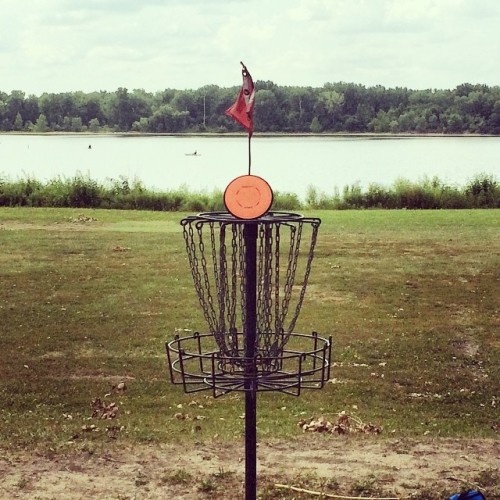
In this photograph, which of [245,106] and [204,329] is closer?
[245,106]

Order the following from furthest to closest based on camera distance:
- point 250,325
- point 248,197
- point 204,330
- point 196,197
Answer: point 196,197 < point 204,330 < point 250,325 < point 248,197

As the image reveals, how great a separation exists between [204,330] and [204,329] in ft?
0.08

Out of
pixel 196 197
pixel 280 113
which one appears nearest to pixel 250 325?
pixel 196 197

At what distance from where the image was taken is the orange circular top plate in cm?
376

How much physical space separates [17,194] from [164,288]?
44.2 feet

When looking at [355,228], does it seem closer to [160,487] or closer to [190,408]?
[190,408]

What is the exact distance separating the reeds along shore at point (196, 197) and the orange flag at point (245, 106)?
20.0 metres

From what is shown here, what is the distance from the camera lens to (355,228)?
19.3m

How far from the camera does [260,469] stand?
19.0 feet

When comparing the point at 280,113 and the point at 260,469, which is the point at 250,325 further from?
the point at 280,113

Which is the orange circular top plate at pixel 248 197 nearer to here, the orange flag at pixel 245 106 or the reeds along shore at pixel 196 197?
the orange flag at pixel 245 106

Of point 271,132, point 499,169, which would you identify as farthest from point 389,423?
point 271,132

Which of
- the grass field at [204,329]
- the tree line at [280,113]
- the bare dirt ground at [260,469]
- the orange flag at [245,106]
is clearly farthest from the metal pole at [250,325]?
the tree line at [280,113]

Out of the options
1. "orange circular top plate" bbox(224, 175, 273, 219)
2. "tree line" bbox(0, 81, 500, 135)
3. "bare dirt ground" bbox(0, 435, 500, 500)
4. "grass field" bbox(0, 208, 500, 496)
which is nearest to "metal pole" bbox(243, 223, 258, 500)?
"orange circular top plate" bbox(224, 175, 273, 219)
